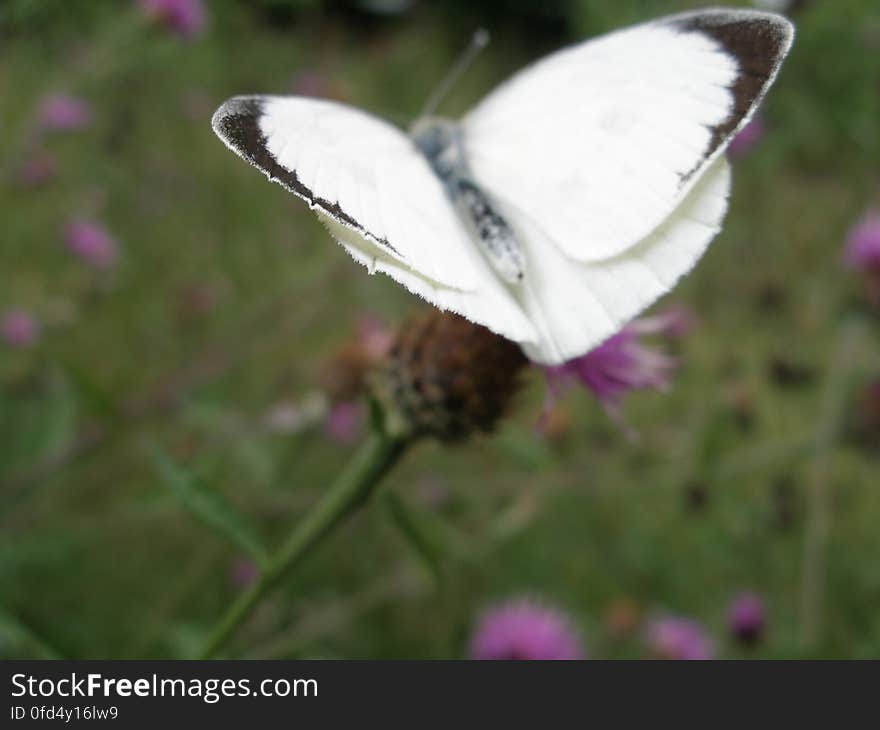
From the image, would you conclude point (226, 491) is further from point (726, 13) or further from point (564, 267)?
point (726, 13)

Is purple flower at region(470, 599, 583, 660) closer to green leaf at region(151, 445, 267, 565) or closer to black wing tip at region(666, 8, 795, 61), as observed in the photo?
green leaf at region(151, 445, 267, 565)

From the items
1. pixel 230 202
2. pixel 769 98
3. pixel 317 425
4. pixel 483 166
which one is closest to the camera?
pixel 483 166

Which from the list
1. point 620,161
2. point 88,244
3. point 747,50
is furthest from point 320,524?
point 88,244

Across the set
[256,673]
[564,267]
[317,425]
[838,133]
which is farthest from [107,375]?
[838,133]

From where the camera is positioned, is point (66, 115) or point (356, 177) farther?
point (66, 115)

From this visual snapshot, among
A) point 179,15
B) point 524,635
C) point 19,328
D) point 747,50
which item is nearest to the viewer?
point 747,50

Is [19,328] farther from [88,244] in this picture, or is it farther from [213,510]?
[213,510]
